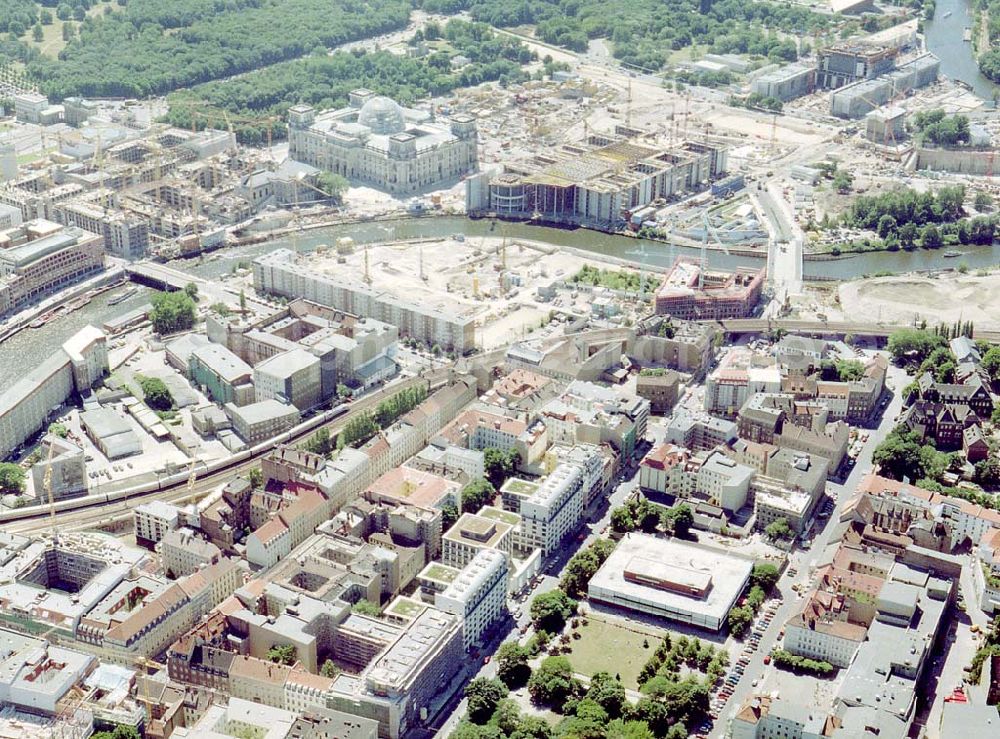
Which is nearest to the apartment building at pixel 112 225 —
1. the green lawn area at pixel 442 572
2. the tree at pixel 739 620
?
the green lawn area at pixel 442 572

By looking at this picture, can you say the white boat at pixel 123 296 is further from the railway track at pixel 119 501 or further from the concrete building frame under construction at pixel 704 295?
the concrete building frame under construction at pixel 704 295

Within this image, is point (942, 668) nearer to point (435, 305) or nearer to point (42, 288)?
point (435, 305)

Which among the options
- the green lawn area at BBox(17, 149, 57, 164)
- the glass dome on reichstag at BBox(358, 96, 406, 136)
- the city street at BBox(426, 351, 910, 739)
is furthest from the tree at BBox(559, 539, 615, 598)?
the green lawn area at BBox(17, 149, 57, 164)

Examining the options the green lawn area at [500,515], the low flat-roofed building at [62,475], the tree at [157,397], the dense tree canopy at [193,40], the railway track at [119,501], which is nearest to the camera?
the green lawn area at [500,515]

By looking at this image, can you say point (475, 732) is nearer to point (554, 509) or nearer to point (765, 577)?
point (554, 509)

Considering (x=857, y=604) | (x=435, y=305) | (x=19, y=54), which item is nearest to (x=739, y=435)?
(x=857, y=604)

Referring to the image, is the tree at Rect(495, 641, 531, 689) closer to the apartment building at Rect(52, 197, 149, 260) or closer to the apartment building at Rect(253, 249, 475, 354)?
the apartment building at Rect(253, 249, 475, 354)
